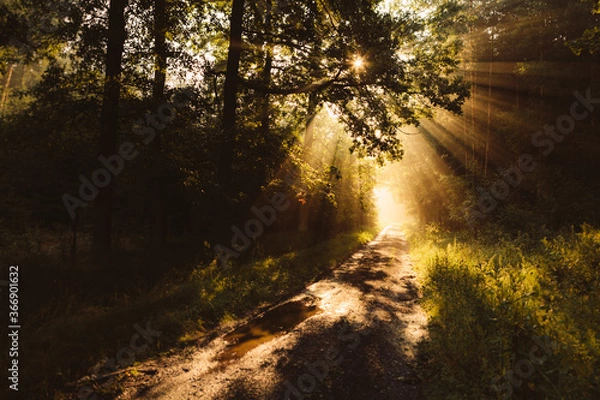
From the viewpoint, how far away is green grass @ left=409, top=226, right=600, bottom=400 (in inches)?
156

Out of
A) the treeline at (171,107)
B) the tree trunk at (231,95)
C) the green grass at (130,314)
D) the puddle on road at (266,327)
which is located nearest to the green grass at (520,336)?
the puddle on road at (266,327)

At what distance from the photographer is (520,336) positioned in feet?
15.6

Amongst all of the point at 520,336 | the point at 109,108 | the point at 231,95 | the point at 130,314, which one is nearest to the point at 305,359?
the point at 520,336

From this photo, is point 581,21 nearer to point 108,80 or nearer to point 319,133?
point 319,133

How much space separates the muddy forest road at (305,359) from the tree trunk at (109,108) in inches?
210

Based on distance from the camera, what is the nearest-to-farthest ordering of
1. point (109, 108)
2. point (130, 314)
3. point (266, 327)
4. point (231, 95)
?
point (130, 314)
point (266, 327)
point (109, 108)
point (231, 95)

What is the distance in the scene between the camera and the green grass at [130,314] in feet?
16.6

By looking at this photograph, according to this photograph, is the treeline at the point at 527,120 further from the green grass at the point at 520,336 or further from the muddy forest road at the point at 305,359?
the muddy forest road at the point at 305,359

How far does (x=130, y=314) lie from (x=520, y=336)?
7.47 metres

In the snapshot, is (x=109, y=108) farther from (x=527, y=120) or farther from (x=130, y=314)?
(x=527, y=120)

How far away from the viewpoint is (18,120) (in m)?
9.31

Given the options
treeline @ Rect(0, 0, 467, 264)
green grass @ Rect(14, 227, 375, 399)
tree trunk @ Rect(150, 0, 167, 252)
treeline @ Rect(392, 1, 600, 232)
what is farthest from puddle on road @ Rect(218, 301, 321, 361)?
treeline @ Rect(392, 1, 600, 232)

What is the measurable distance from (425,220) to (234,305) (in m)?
38.8

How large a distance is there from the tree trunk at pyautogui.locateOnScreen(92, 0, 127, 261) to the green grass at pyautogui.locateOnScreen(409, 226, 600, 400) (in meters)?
9.33
